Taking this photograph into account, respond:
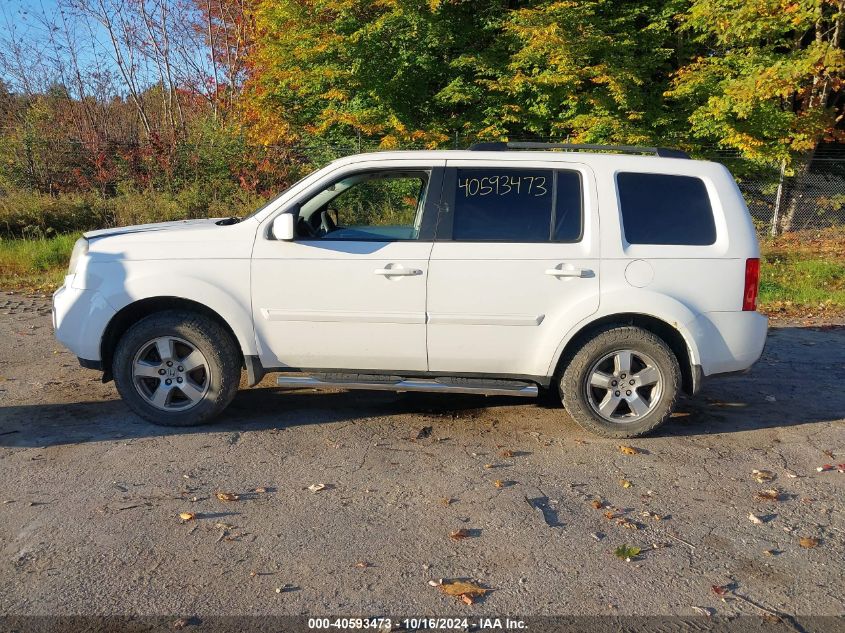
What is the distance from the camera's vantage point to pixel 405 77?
1656cm

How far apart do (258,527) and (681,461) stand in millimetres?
2756

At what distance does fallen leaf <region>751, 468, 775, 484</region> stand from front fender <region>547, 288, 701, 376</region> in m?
0.84

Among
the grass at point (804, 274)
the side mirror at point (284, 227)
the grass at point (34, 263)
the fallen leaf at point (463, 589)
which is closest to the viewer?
the fallen leaf at point (463, 589)

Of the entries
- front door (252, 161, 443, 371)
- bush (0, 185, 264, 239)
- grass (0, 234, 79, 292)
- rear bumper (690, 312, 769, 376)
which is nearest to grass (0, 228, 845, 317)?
grass (0, 234, 79, 292)

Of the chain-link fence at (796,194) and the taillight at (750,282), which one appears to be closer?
the taillight at (750,282)

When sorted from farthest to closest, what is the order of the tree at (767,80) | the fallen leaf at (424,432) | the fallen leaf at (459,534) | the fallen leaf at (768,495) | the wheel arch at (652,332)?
the tree at (767,80) → the fallen leaf at (424,432) → the wheel arch at (652,332) → the fallen leaf at (768,495) → the fallen leaf at (459,534)

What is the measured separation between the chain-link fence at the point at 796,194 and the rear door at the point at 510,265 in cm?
1185

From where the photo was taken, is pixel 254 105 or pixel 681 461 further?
pixel 254 105

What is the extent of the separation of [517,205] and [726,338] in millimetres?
1681

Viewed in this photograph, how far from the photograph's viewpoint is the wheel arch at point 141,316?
514cm

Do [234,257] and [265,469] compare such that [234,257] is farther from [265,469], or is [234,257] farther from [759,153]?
[759,153]

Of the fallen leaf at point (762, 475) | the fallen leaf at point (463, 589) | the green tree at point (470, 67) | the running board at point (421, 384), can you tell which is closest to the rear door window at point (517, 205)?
the running board at point (421, 384)

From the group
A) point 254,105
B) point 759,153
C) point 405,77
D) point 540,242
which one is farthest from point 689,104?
point 540,242

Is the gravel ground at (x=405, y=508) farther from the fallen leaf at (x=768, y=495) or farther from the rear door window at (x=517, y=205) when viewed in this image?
the rear door window at (x=517, y=205)
